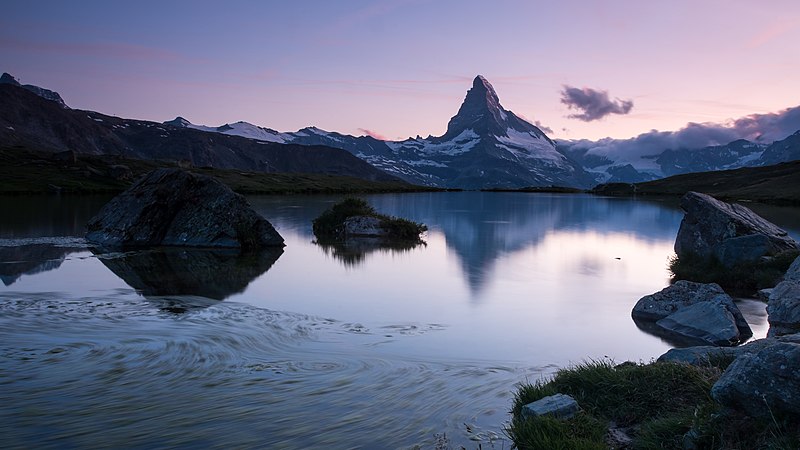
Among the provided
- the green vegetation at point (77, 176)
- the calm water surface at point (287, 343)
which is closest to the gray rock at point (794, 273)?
the calm water surface at point (287, 343)

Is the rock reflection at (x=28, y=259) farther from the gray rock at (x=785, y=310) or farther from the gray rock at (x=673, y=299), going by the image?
the gray rock at (x=785, y=310)

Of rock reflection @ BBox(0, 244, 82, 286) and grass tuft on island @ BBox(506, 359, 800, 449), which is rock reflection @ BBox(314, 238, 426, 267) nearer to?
rock reflection @ BBox(0, 244, 82, 286)

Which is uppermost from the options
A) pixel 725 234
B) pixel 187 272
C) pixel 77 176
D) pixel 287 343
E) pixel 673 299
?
pixel 77 176

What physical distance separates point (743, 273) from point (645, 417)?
1933cm

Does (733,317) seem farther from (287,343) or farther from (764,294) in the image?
(287,343)

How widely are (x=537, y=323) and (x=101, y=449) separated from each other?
1369cm

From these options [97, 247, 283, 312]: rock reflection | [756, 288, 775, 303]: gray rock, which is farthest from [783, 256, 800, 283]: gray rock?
[97, 247, 283, 312]: rock reflection

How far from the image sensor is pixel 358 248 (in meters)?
38.8

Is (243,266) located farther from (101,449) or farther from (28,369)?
(101,449)

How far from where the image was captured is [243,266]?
98.2ft

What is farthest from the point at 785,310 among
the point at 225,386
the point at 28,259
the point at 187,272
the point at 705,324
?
the point at 28,259

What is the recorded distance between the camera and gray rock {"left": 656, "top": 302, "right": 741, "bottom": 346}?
16297 millimetres

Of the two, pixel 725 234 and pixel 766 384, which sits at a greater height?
pixel 725 234

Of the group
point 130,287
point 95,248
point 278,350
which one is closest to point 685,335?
point 278,350
